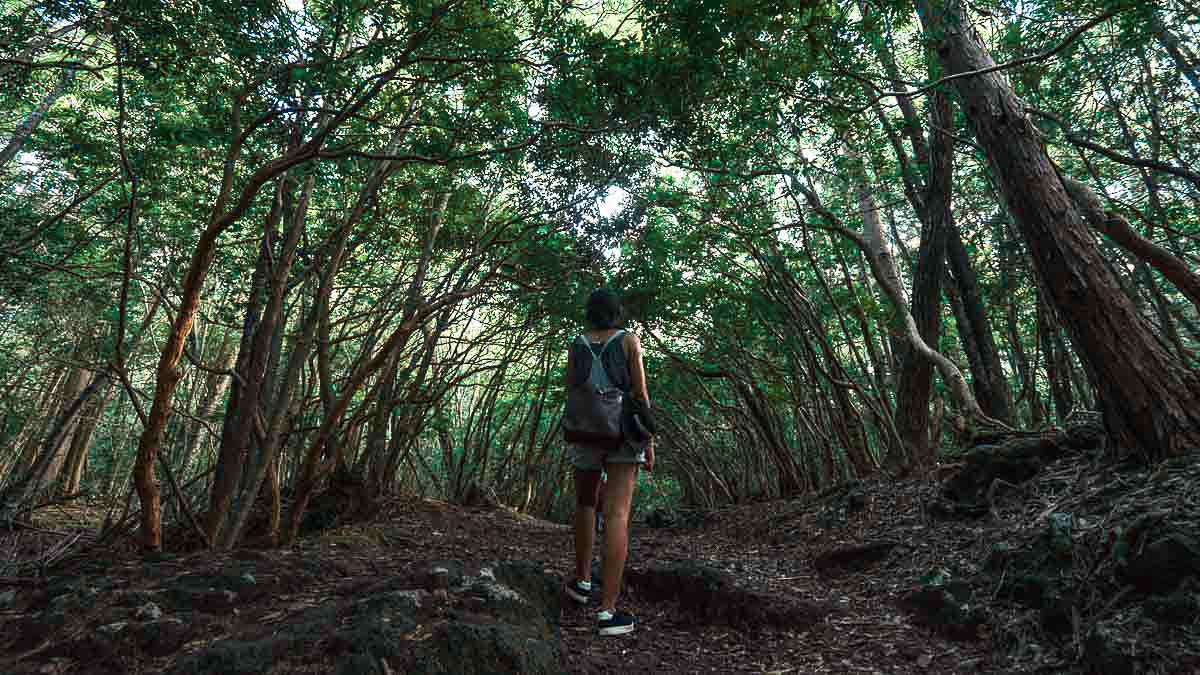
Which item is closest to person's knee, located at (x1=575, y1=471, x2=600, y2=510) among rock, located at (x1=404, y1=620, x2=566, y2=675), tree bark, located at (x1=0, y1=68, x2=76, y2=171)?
rock, located at (x1=404, y1=620, x2=566, y2=675)

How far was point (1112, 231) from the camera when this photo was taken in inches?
109

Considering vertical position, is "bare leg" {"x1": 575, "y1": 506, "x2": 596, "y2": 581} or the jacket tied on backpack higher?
the jacket tied on backpack

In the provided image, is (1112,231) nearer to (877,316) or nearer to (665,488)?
(877,316)

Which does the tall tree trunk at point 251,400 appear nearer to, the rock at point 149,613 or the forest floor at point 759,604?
the forest floor at point 759,604

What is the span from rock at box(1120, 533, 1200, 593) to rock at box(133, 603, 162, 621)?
121 inches

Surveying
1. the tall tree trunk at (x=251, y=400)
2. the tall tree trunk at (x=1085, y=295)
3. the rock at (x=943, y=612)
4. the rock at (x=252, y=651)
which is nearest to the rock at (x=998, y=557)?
the rock at (x=943, y=612)

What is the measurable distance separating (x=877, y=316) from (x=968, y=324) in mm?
1870

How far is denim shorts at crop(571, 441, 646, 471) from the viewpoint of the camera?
254 cm

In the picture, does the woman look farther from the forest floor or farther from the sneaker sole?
the forest floor

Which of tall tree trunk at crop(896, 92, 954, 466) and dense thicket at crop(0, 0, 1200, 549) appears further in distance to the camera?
tall tree trunk at crop(896, 92, 954, 466)

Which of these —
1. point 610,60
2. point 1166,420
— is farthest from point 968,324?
point 610,60

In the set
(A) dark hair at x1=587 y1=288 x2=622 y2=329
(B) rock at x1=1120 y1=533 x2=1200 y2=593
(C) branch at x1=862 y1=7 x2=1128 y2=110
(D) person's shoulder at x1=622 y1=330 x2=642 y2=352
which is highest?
(C) branch at x1=862 y1=7 x2=1128 y2=110

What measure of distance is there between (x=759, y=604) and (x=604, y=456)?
97 centimetres

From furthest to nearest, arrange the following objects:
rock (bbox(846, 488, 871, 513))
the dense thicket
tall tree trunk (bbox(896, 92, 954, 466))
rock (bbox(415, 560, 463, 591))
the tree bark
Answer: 1. the tree bark
2. tall tree trunk (bbox(896, 92, 954, 466))
3. rock (bbox(846, 488, 871, 513))
4. the dense thicket
5. rock (bbox(415, 560, 463, 591))
